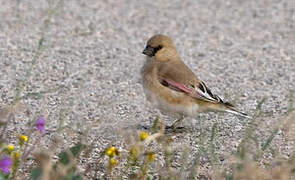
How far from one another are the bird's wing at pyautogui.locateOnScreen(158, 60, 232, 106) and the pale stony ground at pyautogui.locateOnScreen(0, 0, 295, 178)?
19 centimetres

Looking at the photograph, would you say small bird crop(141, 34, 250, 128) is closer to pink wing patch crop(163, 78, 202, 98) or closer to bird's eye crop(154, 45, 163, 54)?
pink wing patch crop(163, 78, 202, 98)

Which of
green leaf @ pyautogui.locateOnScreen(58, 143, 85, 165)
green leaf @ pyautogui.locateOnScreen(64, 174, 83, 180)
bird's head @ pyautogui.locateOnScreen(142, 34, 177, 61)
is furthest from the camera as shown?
bird's head @ pyautogui.locateOnScreen(142, 34, 177, 61)

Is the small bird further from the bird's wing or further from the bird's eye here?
the bird's eye

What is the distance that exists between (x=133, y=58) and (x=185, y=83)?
1.83 meters

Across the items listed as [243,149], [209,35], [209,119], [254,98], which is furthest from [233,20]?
[243,149]

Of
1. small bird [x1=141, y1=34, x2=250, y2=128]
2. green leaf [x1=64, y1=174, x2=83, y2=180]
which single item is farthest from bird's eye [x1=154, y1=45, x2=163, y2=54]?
green leaf [x1=64, y1=174, x2=83, y2=180]

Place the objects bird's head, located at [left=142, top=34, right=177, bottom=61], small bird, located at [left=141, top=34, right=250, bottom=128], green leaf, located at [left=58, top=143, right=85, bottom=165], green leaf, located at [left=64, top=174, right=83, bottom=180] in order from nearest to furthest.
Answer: green leaf, located at [left=64, top=174, right=83, bottom=180] → green leaf, located at [left=58, top=143, right=85, bottom=165] → small bird, located at [left=141, top=34, right=250, bottom=128] → bird's head, located at [left=142, top=34, right=177, bottom=61]

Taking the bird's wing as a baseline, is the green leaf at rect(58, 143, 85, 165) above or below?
below

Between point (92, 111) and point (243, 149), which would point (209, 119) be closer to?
point (92, 111)

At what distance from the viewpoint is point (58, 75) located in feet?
21.4

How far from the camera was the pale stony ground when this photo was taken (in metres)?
5.44

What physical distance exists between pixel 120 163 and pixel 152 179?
0.42m

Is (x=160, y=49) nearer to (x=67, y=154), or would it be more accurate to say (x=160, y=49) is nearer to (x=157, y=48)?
(x=157, y=48)

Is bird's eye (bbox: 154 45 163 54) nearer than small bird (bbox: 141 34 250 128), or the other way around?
small bird (bbox: 141 34 250 128)
